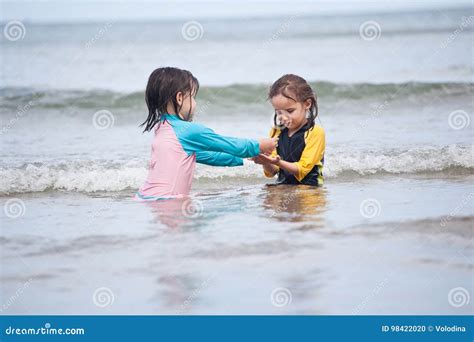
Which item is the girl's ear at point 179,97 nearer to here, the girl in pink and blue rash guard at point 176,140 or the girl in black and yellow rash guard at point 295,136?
the girl in pink and blue rash guard at point 176,140

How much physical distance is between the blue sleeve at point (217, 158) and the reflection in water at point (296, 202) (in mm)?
423

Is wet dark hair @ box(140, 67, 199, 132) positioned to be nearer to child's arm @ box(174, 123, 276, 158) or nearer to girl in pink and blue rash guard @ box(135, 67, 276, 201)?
girl in pink and blue rash guard @ box(135, 67, 276, 201)

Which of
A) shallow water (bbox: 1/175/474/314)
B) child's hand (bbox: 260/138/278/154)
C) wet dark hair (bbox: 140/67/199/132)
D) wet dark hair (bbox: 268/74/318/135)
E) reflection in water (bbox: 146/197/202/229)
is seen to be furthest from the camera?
wet dark hair (bbox: 268/74/318/135)

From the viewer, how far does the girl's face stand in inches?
229

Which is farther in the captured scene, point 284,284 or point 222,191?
point 222,191

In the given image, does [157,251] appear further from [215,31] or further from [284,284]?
[215,31]

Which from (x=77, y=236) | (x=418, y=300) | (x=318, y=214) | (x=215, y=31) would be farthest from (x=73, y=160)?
(x=215, y=31)

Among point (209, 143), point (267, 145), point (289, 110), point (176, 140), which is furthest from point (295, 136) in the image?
point (176, 140)

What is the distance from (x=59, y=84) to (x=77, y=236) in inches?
387

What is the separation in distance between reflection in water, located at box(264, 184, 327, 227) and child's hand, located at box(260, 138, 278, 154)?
413 mm

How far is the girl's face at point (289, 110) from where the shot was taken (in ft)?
19.1

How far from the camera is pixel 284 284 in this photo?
384cm

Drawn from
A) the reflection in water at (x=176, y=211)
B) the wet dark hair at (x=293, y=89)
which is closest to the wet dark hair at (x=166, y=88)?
the reflection in water at (x=176, y=211)

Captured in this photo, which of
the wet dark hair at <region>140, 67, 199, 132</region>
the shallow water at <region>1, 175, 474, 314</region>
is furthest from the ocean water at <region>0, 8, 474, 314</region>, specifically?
the wet dark hair at <region>140, 67, 199, 132</region>
